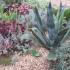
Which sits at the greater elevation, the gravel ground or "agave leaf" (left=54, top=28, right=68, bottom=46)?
"agave leaf" (left=54, top=28, right=68, bottom=46)

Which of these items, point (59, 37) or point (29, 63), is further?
point (29, 63)

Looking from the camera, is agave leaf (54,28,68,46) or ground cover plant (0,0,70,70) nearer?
ground cover plant (0,0,70,70)

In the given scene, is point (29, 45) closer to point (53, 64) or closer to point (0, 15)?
point (53, 64)

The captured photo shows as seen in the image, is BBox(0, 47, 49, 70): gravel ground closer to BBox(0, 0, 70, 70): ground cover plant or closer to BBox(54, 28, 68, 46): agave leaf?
BBox(0, 0, 70, 70): ground cover plant

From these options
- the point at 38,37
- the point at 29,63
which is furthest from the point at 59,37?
the point at 29,63

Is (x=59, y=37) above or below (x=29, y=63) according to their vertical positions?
above

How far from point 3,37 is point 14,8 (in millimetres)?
2390

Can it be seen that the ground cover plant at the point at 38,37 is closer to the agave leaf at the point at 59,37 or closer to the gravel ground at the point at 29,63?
the agave leaf at the point at 59,37

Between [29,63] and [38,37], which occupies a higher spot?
[38,37]

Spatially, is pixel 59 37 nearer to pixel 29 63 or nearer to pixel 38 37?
pixel 38 37

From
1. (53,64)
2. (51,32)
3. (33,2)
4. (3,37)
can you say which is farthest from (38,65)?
(33,2)

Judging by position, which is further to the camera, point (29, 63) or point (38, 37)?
point (29, 63)

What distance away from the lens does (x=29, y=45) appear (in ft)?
22.1

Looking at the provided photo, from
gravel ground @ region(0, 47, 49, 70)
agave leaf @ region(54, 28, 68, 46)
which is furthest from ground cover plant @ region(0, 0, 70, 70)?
gravel ground @ region(0, 47, 49, 70)
